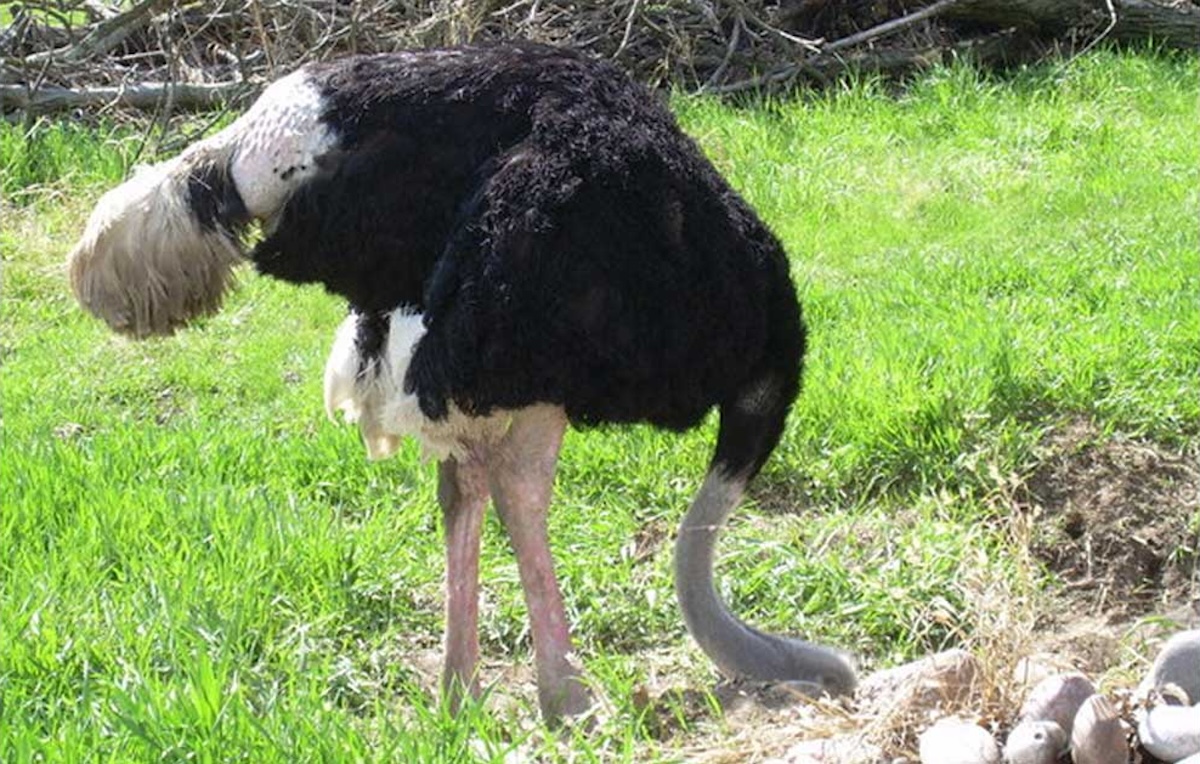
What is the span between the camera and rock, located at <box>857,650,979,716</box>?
2971mm

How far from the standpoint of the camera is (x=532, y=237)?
289 centimetres

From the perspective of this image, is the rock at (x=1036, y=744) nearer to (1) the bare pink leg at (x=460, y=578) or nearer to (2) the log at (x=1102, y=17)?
(1) the bare pink leg at (x=460, y=578)

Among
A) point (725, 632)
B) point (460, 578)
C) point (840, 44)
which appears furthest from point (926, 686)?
point (840, 44)

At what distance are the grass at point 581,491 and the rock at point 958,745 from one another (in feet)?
1.64

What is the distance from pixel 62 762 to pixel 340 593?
1.31 metres

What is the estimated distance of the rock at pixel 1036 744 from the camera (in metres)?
2.76

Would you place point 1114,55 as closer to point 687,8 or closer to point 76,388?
point 687,8

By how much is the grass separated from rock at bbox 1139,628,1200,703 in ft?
1.33

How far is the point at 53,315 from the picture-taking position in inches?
264

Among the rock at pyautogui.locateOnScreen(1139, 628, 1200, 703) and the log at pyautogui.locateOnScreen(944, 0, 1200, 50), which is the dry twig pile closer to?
the log at pyautogui.locateOnScreen(944, 0, 1200, 50)

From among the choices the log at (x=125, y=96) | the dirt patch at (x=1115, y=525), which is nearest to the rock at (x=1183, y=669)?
the dirt patch at (x=1115, y=525)

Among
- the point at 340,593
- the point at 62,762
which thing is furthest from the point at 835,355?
the point at 62,762

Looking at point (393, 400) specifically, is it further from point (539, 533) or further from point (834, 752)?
point (834, 752)

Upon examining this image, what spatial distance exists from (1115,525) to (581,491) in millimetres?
1290
